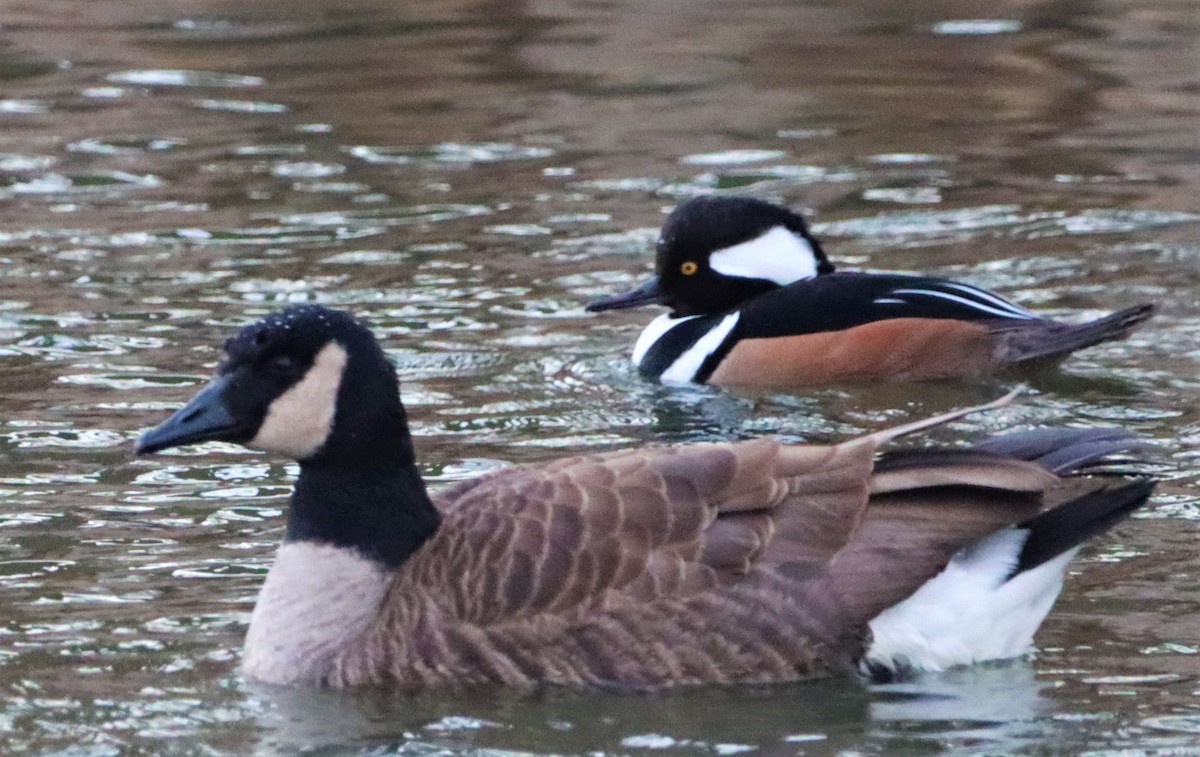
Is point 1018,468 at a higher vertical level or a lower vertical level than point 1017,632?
higher

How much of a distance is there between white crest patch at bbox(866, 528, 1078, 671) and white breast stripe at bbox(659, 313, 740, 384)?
436 cm

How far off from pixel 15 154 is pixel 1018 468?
11.2 metres

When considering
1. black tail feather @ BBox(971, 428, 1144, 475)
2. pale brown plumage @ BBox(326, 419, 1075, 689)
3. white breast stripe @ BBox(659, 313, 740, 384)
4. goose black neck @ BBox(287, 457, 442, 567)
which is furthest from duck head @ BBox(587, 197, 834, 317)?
pale brown plumage @ BBox(326, 419, 1075, 689)

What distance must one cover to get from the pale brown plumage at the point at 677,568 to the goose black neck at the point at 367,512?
0.09 metres

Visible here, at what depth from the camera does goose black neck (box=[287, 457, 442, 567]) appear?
7.55 m

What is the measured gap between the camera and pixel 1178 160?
16047mm

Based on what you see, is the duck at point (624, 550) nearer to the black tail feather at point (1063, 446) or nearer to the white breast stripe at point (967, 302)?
the black tail feather at point (1063, 446)

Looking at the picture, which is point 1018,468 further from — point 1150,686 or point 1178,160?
point 1178,160

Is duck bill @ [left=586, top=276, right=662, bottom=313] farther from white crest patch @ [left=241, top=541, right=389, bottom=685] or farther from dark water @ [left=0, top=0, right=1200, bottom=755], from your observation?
white crest patch @ [left=241, top=541, right=389, bottom=685]

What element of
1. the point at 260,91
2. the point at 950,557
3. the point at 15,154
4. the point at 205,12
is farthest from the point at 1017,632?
the point at 205,12

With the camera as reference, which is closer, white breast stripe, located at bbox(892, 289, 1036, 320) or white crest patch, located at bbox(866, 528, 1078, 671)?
white crest patch, located at bbox(866, 528, 1078, 671)

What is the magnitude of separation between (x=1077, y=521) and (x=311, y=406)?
247cm

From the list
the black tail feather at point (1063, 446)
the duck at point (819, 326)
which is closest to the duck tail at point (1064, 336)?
the duck at point (819, 326)

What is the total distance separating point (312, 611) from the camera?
7.53 m
